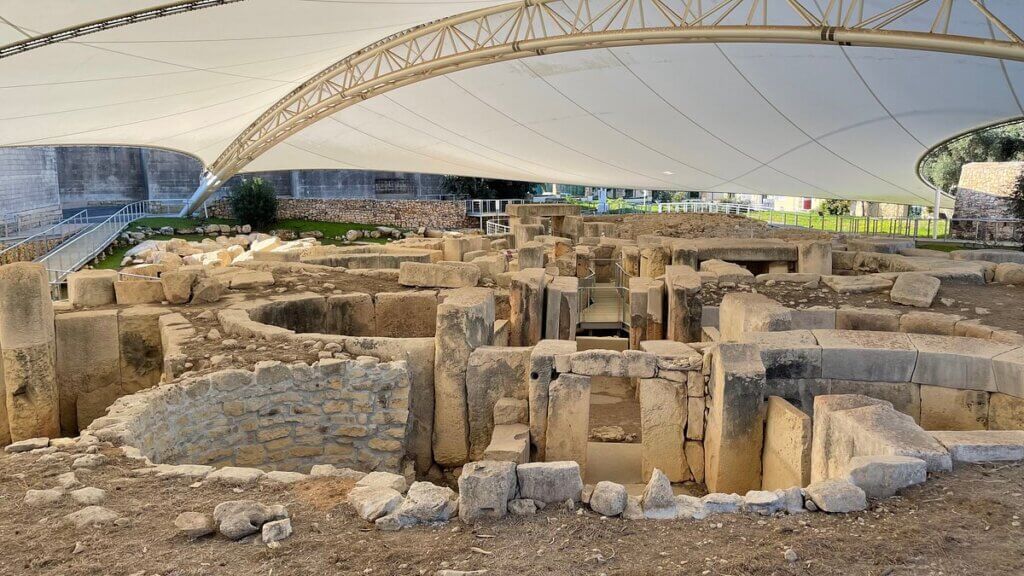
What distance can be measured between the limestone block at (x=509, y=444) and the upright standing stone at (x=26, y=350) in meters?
4.73

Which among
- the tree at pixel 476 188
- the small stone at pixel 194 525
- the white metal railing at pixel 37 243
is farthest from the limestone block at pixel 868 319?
the tree at pixel 476 188

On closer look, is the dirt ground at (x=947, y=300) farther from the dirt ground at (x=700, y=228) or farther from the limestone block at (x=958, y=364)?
the dirt ground at (x=700, y=228)

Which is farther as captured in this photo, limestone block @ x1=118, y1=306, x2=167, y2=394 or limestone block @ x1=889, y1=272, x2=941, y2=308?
limestone block @ x1=889, y1=272, x2=941, y2=308

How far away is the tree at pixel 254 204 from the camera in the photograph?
32219 mm

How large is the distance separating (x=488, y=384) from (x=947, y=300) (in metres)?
6.15

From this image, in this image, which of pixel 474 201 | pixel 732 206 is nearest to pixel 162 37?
pixel 474 201

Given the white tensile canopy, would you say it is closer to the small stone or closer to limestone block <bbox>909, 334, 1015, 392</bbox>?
limestone block <bbox>909, 334, 1015, 392</bbox>

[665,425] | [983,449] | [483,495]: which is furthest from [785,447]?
[483,495]

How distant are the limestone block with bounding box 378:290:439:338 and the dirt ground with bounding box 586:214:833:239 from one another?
10218 mm

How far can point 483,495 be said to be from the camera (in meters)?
4.38

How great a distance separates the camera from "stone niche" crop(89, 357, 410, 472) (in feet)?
21.3

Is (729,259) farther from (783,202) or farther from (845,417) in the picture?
(783,202)

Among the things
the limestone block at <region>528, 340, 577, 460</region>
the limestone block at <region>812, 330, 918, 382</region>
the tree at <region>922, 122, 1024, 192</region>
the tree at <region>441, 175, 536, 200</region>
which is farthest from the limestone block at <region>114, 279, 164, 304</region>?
the tree at <region>441, 175, 536, 200</region>

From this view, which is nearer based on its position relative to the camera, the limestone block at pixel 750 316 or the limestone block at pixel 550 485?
the limestone block at pixel 550 485
